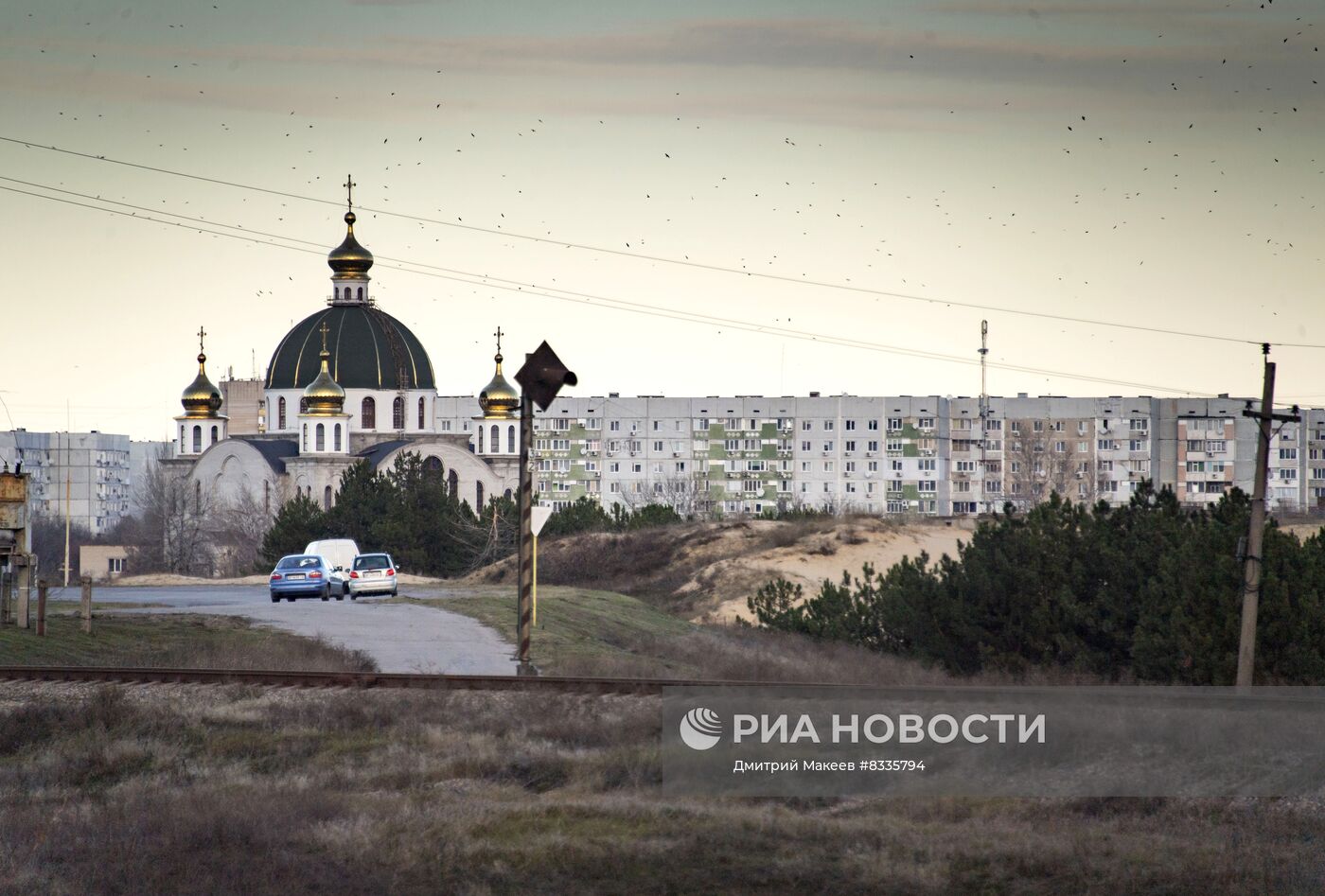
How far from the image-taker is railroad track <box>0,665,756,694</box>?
1989cm

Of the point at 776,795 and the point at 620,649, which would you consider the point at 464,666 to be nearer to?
the point at 620,649

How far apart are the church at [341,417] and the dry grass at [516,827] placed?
262ft

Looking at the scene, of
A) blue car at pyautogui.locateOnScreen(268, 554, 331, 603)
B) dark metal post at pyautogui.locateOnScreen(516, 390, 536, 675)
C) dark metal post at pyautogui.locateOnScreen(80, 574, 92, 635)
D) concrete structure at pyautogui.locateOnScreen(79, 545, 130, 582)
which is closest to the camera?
dark metal post at pyautogui.locateOnScreen(516, 390, 536, 675)

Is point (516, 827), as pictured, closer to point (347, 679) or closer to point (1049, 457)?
point (347, 679)

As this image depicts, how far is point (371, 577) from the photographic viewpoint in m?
40.7

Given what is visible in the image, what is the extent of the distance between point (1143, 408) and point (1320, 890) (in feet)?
401

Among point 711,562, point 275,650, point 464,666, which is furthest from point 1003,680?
point 711,562

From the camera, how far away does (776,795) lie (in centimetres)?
1554

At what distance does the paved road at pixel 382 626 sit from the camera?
26422 millimetres

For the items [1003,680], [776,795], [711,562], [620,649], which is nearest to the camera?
[776,795]

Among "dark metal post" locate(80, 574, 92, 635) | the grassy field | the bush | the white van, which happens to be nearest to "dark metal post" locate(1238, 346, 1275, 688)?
the bush

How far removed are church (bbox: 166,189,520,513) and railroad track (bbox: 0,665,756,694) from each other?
75.4 m

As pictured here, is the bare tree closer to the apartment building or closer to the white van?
the apartment building

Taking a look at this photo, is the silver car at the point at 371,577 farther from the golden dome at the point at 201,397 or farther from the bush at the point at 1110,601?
the golden dome at the point at 201,397
